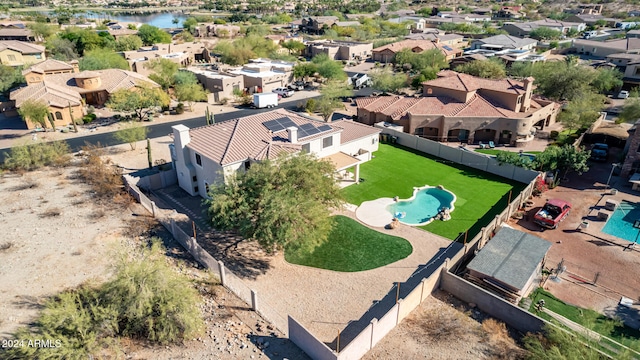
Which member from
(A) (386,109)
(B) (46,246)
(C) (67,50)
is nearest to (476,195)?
(A) (386,109)

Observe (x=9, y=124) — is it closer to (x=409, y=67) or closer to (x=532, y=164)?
(x=532, y=164)

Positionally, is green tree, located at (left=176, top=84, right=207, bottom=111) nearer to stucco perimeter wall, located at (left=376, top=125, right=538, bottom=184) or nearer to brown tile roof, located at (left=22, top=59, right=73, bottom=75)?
brown tile roof, located at (left=22, top=59, right=73, bottom=75)

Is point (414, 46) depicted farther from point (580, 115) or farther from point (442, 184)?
point (442, 184)

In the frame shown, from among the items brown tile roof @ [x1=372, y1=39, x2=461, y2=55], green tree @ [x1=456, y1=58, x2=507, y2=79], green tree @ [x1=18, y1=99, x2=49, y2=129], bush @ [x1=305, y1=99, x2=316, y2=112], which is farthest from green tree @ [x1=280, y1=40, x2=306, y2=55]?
green tree @ [x1=18, y1=99, x2=49, y2=129]

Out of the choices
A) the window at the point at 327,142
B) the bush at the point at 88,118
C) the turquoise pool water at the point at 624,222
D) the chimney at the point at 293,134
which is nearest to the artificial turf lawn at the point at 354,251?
the chimney at the point at 293,134

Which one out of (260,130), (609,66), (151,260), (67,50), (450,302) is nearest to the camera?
(151,260)

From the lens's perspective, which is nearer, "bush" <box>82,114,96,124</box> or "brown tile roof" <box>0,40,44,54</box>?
"bush" <box>82,114,96,124</box>

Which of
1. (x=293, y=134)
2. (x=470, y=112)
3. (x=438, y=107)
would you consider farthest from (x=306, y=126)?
(x=470, y=112)
